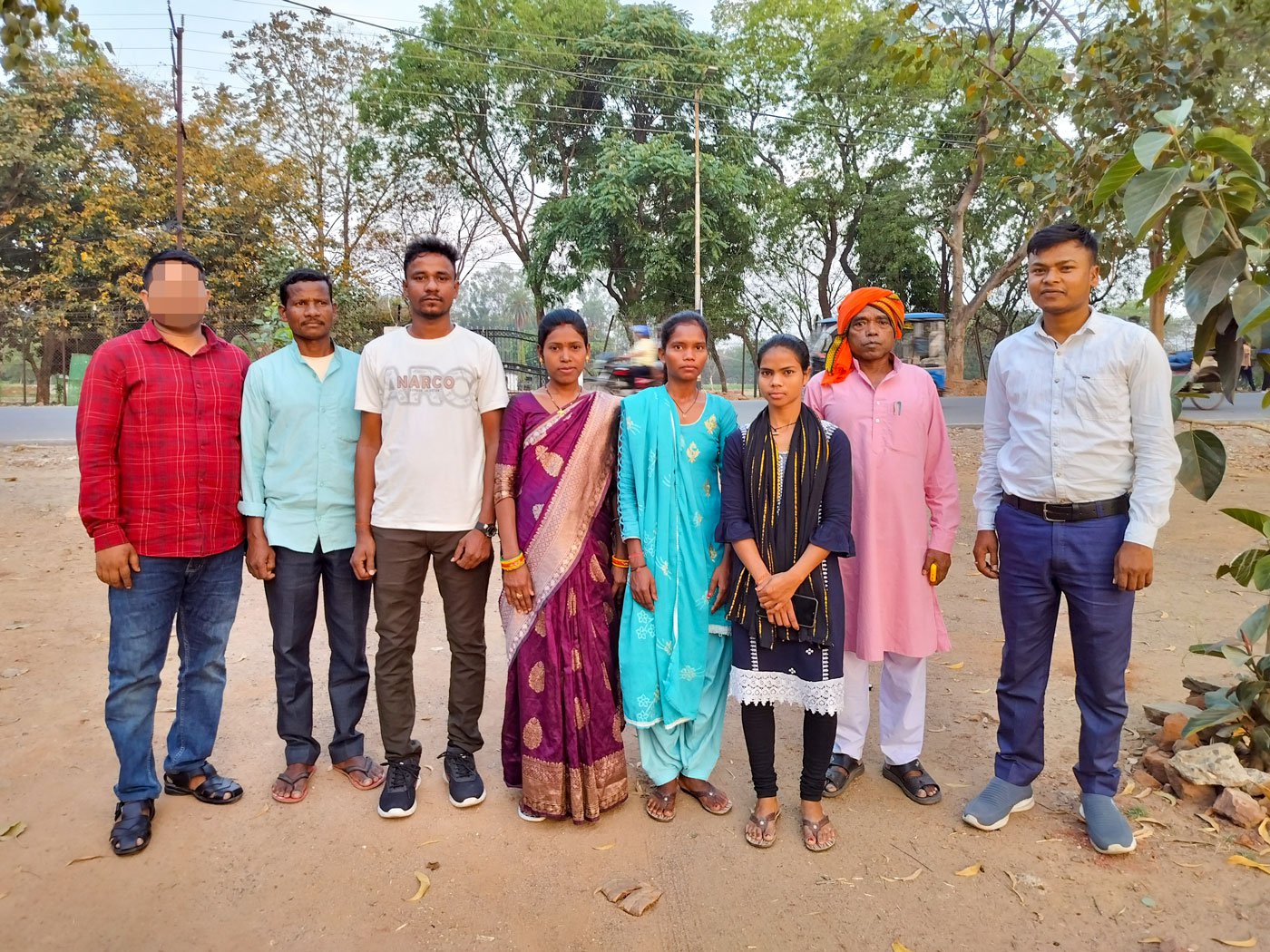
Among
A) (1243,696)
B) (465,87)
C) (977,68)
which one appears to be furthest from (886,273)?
(1243,696)

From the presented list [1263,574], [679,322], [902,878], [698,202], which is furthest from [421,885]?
[698,202]

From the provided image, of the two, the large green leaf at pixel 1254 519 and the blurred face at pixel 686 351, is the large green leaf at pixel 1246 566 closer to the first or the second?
the large green leaf at pixel 1254 519

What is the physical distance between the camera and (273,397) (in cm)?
296

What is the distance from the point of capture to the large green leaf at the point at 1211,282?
2539mm

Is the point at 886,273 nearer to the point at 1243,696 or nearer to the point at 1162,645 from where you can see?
the point at 1162,645

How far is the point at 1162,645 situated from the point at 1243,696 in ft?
5.72

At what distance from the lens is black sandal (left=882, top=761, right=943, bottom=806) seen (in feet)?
10.0

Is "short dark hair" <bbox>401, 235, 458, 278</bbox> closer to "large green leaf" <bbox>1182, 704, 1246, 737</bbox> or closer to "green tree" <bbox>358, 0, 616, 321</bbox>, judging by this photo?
"large green leaf" <bbox>1182, 704, 1246, 737</bbox>

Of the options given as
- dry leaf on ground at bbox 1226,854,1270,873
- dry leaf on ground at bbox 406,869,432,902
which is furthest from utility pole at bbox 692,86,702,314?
dry leaf on ground at bbox 406,869,432,902

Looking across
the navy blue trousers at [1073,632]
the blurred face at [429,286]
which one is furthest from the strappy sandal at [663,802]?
the blurred face at [429,286]

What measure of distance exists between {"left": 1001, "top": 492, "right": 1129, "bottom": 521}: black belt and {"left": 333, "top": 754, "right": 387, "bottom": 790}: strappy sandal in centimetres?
258

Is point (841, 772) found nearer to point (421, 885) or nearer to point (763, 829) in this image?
point (763, 829)

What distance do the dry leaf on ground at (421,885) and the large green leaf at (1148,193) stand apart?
286 cm

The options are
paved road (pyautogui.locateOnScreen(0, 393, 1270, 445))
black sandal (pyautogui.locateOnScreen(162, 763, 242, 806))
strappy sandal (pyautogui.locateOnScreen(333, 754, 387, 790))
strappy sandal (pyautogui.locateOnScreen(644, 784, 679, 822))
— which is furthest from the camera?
paved road (pyautogui.locateOnScreen(0, 393, 1270, 445))
